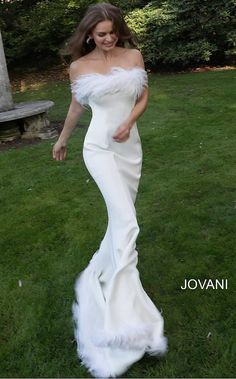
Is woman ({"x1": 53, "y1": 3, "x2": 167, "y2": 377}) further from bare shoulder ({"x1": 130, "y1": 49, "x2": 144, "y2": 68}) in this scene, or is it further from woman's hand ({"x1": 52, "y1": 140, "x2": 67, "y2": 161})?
woman's hand ({"x1": 52, "y1": 140, "x2": 67, "y2": 161})

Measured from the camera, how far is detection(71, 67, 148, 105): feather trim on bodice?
3178 mm

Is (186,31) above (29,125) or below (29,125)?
above

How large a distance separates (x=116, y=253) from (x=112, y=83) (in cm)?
110

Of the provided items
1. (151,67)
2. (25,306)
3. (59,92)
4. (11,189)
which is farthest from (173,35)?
(25,306)

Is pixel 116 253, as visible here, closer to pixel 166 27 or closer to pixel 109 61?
pixel 109 61

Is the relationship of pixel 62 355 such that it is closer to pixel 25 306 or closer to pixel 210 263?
pixel 25 306

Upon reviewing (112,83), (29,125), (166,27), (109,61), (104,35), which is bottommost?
(29,125)

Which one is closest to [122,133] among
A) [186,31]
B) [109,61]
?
[109,61]

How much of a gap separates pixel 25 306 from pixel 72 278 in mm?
496

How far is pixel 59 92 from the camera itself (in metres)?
12.5

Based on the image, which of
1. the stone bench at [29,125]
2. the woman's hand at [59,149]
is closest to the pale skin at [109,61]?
the woman's hand at [59,149]

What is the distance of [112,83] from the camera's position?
317 centimetres

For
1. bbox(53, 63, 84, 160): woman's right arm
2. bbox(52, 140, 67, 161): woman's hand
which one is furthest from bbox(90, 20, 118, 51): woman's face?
bbox(52, 140, 67, 161): woman's hand

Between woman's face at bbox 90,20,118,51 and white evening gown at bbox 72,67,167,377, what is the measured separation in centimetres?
17
